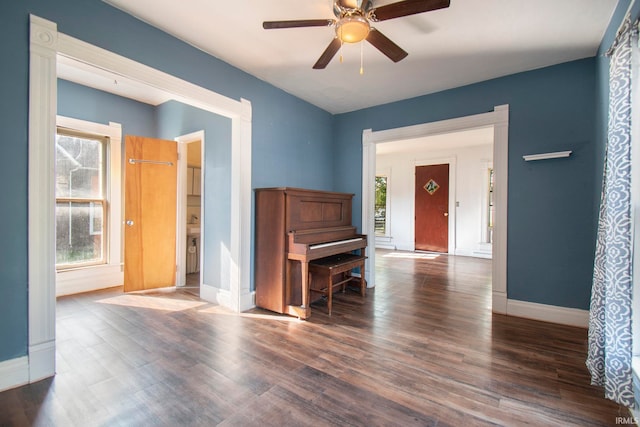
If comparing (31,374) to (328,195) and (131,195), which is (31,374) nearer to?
(131,195)

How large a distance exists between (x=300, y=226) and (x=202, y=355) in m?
1.60

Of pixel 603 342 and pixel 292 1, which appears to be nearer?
pixel 603 342

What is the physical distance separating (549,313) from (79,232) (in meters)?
Result: 5.88

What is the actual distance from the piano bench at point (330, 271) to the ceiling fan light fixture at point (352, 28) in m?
2.16

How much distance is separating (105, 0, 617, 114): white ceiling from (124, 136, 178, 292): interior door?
6.35ft

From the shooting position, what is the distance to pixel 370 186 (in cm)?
423

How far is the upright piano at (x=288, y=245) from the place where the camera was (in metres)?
3.06

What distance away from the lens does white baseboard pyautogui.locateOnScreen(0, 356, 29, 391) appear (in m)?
1.77

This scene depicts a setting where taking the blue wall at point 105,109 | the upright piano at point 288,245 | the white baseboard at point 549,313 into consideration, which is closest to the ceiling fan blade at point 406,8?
the upright piano at point 288,245

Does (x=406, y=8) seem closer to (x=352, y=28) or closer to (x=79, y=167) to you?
(x=352, y=28)

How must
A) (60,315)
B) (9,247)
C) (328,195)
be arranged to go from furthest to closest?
(328,195) < (60,315) < (9,247)

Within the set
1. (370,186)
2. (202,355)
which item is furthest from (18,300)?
(370,186)

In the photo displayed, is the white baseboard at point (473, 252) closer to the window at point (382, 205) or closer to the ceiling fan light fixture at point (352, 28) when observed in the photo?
the window at point (382, 205)

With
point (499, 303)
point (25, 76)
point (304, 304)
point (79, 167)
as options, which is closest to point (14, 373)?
point (25, 76)
